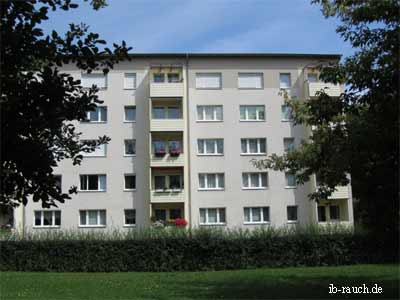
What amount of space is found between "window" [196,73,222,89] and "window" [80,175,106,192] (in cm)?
1290

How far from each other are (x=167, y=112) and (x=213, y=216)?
434 inches

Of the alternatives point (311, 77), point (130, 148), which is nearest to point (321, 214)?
point (311, 77)

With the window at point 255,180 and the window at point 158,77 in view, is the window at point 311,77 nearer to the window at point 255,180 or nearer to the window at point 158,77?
the window at point 255,180

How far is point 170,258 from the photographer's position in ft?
100

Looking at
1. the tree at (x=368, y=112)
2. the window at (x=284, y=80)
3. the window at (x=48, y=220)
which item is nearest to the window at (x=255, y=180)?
the window at (x=284, y=80)

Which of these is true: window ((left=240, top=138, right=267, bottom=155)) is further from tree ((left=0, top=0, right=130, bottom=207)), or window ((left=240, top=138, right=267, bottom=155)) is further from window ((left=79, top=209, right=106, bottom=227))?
tree ((left=0, top=0, right=130, bottom=207))

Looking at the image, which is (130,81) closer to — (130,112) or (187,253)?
(130,112)

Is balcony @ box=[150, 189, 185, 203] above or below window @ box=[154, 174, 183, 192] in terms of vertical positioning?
below

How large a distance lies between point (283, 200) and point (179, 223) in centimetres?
1047

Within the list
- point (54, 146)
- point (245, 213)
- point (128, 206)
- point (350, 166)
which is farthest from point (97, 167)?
point (54, 146)

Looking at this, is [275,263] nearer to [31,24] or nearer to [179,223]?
[179,223]

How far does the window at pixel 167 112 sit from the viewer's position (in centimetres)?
5200

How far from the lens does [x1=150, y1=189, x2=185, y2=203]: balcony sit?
1939 inches

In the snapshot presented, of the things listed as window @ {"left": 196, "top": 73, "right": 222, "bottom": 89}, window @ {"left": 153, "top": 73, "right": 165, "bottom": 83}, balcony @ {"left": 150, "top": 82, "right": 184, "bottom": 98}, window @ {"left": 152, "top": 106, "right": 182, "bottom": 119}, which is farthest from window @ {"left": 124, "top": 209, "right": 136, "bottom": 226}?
window @ {"left": 196, "top": 73, "right": 222, "bottom": 89}
